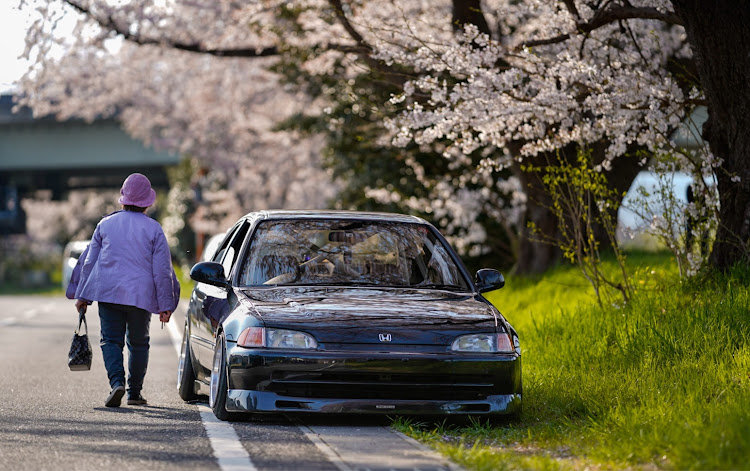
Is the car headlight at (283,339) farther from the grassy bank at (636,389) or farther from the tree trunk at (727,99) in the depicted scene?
the tree trunk at (727,99)

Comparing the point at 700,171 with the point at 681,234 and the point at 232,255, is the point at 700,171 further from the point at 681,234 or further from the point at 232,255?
the point at 232,255

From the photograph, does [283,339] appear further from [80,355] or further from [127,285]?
[80,355]

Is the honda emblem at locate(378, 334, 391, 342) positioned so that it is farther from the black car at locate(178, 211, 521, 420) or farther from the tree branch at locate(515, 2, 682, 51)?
the tree branch at locate(515, 2, 682, 51)

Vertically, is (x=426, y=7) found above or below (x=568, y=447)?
above

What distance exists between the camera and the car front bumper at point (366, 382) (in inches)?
305

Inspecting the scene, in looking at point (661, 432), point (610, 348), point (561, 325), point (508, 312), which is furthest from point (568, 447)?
point (508, 312)

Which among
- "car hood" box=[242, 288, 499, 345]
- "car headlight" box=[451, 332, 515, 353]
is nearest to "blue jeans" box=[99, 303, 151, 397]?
"car hood" box=[242, 288, 499, 345]

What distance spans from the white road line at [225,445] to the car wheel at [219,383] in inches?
2.6

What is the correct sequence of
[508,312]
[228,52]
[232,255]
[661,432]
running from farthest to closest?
[228,52] → [508,312] → [232,255] → [661,432]

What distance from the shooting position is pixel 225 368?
8.01 m

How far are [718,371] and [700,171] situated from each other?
425cm

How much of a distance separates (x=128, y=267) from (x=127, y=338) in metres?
0.54

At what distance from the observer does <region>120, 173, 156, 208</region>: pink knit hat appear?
9.63 meters

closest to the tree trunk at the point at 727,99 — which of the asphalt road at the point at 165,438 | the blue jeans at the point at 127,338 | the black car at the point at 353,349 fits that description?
the black car at the point at 353,349
